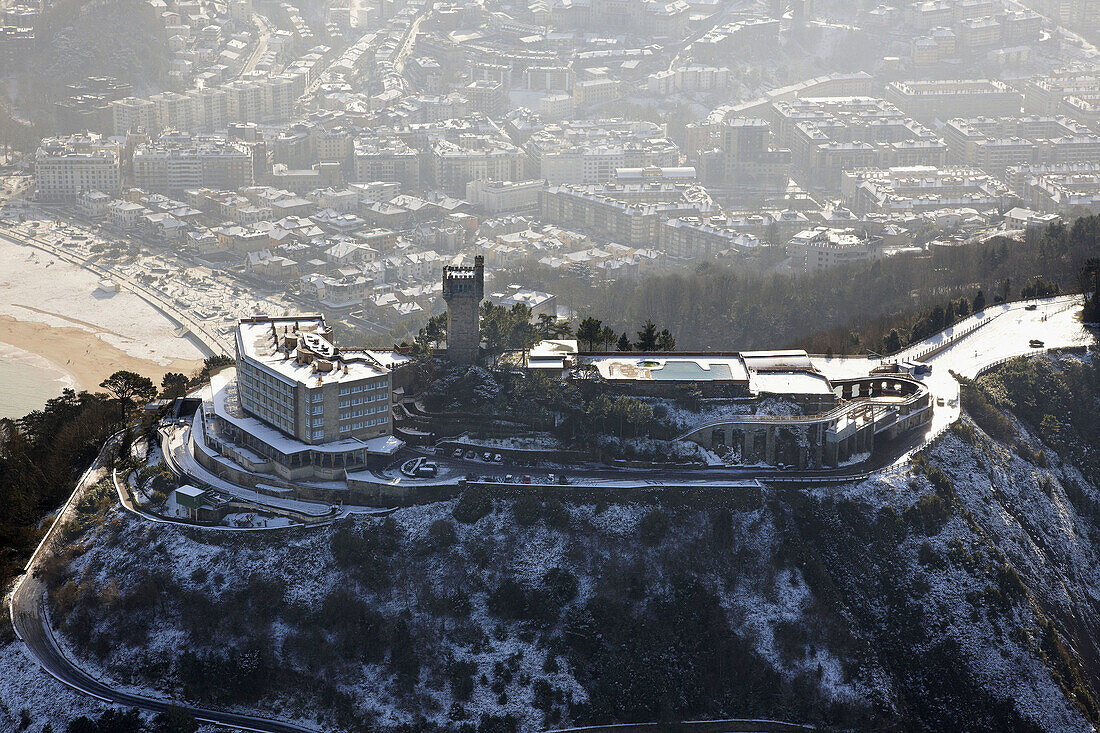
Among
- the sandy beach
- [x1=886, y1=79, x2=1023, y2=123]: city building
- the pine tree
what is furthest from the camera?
[x1=886, y1=79, x2=1023, y2=123]: city building

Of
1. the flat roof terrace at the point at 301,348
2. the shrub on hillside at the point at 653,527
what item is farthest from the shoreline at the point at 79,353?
the shrub on hillside at the point at 653,527

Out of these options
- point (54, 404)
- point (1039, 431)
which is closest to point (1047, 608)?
point (1039, 431)

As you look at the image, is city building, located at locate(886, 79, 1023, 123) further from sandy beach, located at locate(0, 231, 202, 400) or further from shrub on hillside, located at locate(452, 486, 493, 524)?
shrub on hillside, located at locate(452, 486, 493, 524)

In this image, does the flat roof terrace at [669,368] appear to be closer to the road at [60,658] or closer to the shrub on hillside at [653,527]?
the shrub on hillside at [653,527]

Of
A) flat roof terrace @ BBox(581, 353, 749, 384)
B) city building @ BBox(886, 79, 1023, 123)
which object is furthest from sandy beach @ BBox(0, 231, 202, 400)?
city building @ BBox(886, 79, 1023, 123)

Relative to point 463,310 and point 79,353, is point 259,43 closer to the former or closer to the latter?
point 79,353

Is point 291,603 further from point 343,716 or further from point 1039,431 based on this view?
point 1039,431

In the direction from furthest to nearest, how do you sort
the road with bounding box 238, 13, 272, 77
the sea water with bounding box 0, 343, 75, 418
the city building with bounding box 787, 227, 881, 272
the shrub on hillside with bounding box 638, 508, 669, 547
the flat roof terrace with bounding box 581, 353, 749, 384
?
the road with bounding box 238, 13, 272, 77 → the city building with bounding box 787, 227, 881, 272 → the sea water with bounding box 0, 343, 75, 418 → the flat roof terrace with bounding box 581, 353, 749, 384 → the shrub on hillside with bounding box 638, 508, 669, 547
